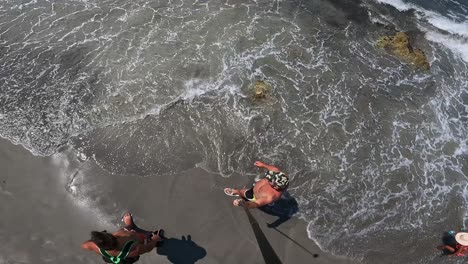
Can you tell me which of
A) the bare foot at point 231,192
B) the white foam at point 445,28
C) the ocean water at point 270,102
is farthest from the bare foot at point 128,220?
the white foam at point 445,28

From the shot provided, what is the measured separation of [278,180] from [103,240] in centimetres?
367

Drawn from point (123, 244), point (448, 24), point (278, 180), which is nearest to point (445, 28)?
point (448, 24)

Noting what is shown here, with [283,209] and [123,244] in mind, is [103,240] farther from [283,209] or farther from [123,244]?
[283,209]

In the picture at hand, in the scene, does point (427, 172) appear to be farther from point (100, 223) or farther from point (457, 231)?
point (100, 223)

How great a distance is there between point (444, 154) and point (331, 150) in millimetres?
3503

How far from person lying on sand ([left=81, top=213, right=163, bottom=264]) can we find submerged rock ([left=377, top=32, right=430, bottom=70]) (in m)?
10.7

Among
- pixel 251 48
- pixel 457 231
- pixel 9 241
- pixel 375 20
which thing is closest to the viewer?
pixel 9 241

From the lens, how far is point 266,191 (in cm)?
832

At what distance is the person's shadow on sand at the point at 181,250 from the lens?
837cm

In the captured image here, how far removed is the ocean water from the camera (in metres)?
9.75

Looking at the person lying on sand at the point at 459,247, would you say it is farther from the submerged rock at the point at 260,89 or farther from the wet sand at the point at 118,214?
the submerged rock at the point at 260,89

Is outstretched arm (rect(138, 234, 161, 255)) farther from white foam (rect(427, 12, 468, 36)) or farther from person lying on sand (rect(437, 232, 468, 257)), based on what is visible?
white foam (rect(427, 12, 468, 36))

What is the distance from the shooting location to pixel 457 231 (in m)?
9.51

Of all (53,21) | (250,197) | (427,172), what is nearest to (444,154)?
(427,172)
